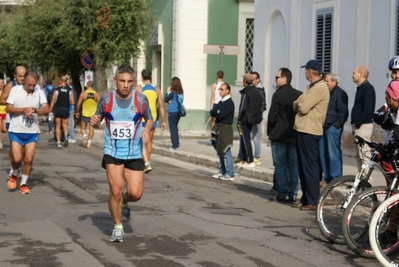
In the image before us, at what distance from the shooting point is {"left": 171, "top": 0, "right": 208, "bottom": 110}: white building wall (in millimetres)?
31328

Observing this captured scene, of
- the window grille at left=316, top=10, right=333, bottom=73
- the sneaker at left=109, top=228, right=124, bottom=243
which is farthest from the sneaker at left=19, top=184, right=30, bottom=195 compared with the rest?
the window grille at left=316, top=10, right=333, bottom=73

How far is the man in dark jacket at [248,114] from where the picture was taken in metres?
17.7

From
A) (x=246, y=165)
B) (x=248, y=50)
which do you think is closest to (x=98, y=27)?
(x=248, y=50)

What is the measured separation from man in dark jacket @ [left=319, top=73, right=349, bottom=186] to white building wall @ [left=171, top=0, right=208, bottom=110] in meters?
16.7

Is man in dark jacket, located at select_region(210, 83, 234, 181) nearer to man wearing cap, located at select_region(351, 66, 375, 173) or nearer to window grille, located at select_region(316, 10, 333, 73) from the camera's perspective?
man wearing cap, located at select_region(351, 66, 375, 173)

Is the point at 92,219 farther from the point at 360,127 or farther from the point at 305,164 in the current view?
the point at 360,127

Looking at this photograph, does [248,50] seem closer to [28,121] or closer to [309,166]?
[28,121]

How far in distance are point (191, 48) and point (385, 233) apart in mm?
23536

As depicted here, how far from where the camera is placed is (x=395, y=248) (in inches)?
336

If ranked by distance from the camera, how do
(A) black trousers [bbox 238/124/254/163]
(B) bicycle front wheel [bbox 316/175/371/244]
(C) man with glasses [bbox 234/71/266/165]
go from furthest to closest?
1. (C) man with glasses [bbox 234/71/266/165]
2. (A) black trousers [bbox 238/124/254/163]
3. (B) bicycle front wheel [bbox 316/175/371/244]

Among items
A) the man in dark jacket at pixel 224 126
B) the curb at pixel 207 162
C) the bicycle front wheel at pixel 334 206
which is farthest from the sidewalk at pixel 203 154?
the bicycle front wheel at pixel 334 206

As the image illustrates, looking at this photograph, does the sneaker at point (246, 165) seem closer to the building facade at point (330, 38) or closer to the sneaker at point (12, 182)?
the building facade at point (330, 38)

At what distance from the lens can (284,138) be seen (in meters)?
13.1

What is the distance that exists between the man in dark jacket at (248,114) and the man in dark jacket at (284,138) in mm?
→ 4302
